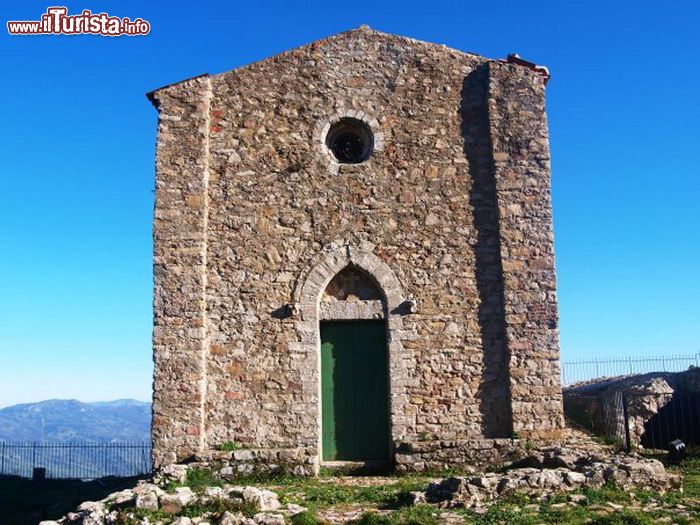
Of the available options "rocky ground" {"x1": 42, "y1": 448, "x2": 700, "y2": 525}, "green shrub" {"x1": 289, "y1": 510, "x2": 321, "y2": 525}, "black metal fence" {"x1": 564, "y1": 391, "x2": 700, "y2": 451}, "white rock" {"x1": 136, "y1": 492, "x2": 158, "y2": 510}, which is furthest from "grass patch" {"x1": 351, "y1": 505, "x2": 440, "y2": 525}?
"black metal fence" {"x1": 564, "y1": 391, "x2": 700, "y2": 451}

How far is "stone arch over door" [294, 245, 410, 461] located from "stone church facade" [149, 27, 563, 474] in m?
0.03

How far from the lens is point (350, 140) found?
12.9 meters

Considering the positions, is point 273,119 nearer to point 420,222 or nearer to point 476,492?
point 420,222

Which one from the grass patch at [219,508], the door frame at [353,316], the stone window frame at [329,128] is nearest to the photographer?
the grass patch at [219,508]

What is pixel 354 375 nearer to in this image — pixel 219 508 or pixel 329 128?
pixel 329 128

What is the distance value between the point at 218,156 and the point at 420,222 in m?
3.79

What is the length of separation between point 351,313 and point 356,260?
0.92 metres

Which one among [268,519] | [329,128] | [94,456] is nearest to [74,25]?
[329,128]

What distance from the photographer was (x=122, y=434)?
189 metres

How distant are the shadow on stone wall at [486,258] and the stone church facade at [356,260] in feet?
0.09

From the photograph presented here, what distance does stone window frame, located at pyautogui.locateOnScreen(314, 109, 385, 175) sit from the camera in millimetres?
12438

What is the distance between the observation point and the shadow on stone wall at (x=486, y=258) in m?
11.6

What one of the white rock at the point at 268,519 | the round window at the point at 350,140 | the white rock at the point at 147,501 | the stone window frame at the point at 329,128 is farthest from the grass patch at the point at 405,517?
the round window at the point at 350,140

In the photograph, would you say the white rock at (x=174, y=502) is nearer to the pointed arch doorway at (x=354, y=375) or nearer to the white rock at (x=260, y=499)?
the white rock at (x=260, y=499)
